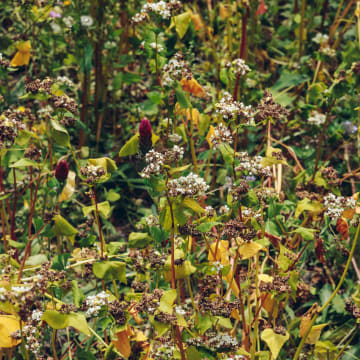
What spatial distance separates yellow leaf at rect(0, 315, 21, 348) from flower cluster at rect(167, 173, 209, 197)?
62 cm

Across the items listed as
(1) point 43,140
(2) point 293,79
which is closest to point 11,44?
(1) point 43,140

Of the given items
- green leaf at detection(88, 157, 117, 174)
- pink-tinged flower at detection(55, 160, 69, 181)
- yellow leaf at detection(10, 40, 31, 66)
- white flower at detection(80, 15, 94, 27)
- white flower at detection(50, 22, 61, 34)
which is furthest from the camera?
white flower at detection(50, 22, 61, 34)

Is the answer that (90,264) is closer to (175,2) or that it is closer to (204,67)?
(175,2)

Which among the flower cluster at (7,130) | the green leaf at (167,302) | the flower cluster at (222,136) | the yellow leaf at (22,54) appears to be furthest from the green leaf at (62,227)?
the yellow leaf at (22,54)

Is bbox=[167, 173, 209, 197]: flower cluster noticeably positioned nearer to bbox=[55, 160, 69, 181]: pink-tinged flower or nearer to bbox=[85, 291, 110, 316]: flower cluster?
bbox=[85, 291, 110, 316]: flower cluster

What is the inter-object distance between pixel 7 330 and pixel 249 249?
76 cm

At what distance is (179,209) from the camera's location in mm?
1476

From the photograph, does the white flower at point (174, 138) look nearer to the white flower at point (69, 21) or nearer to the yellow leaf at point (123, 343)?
the yellow leaf at point (123, 343)

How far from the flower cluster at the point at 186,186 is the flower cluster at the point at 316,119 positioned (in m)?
1.32

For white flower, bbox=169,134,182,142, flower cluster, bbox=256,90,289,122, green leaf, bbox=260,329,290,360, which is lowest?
green leaf, bbox=260,329,290,360

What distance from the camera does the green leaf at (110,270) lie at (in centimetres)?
157

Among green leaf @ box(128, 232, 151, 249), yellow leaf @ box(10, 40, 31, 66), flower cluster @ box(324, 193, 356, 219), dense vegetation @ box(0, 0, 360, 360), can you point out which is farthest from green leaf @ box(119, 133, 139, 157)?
yellow leaf @ box(10, 40, 31, 66)

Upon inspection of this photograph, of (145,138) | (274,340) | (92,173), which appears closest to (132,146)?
(145,138)

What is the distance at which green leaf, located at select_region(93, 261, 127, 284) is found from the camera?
5.16 feet
